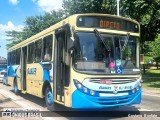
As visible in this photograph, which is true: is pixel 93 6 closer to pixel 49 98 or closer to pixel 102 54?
pixel 49 98

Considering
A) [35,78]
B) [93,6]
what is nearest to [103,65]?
[35,78]

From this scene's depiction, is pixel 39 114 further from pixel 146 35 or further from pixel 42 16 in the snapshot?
pixel 42 16

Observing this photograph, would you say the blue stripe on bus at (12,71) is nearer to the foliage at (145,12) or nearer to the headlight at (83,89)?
the headlight at (83,89)

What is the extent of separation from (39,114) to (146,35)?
91.6ft

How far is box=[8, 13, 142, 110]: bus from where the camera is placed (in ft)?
35.2

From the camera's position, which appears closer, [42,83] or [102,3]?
[42,83]

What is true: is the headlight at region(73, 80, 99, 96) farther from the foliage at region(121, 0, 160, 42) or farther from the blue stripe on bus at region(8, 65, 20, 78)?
the foliage at region(121, 0, 160, 42)

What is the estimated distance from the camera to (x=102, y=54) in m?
11.1

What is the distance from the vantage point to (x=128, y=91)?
1137 centimetres

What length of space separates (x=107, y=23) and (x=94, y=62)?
4.97 feet

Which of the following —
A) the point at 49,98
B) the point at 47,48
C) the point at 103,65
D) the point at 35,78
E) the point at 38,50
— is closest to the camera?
the point at 103,65

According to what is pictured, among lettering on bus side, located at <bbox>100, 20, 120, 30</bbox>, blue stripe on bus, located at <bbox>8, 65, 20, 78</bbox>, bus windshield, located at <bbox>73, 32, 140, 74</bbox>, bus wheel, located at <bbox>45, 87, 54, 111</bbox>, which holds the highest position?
lettering on bus side, located at <bbox>100, 20, 120, 30</bbox>

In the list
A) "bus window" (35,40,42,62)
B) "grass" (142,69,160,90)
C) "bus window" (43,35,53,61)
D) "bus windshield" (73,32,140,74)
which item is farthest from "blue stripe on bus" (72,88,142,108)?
"grass" (142,69,160,90)

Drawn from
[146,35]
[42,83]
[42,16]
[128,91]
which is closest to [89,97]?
[128,91]
